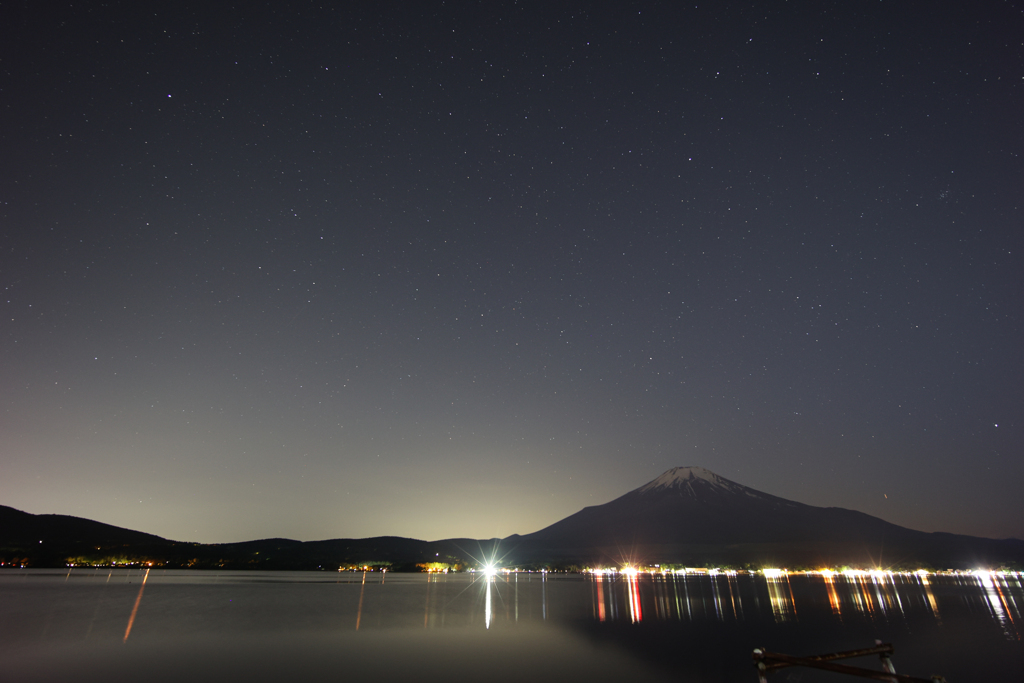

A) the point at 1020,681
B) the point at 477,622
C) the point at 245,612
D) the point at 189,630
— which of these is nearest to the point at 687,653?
the point at 1020,681

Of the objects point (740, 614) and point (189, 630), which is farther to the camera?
point (740, 614)

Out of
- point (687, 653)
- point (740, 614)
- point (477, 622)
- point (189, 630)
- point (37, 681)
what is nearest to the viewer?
point (37, 681)

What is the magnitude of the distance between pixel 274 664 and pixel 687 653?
2445 centimetres

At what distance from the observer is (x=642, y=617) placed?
57.5m

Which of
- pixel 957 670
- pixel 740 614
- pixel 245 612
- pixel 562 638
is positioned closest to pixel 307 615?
pixel 245 612

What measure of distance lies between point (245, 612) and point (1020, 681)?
6659 centimetres

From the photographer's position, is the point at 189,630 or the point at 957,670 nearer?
the point at 957,670

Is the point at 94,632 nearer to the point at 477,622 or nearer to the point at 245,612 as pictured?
the point at 245,612

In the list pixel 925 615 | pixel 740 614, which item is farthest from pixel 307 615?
pixel 925 615

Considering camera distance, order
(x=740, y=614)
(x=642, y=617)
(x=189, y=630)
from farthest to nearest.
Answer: (x=740, y=614), (x=642, y=617), (x=189, y=630)

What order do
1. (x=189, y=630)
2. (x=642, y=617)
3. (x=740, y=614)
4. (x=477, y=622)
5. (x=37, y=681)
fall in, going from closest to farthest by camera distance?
1. (x=37, y=681)
2. (x=189, y=630)
3. (x=477, y=622)
4. (x=642, y=617)
5. (x=740, y=614)

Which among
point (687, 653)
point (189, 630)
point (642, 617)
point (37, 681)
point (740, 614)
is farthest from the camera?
point (740, 614)

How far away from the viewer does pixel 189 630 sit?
4497 centimetres

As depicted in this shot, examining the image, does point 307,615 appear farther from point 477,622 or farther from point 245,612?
point 477,622
